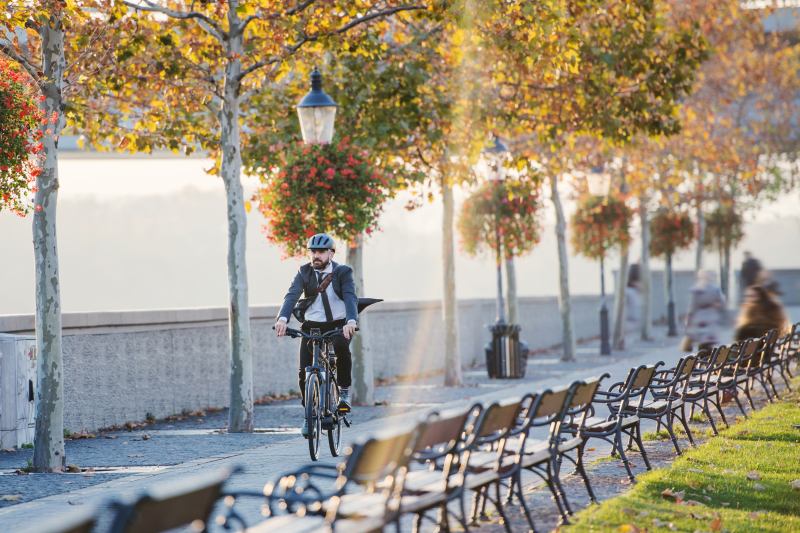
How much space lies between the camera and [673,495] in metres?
9.35

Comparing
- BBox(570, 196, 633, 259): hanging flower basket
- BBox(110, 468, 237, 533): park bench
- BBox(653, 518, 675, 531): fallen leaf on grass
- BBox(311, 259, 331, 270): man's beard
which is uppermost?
BBox(570, 196, 633, 259): hanging flower basket

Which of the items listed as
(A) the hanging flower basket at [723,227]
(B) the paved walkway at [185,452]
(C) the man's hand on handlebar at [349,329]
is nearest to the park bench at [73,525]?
(B) the paved walkway at [185,452]

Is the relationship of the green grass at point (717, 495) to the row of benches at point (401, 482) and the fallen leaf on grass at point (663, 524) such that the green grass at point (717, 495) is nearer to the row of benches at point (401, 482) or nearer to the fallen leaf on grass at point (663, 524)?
the fallen leaf on grass at point (663, 524)

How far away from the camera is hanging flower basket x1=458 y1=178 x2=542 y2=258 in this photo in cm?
2889

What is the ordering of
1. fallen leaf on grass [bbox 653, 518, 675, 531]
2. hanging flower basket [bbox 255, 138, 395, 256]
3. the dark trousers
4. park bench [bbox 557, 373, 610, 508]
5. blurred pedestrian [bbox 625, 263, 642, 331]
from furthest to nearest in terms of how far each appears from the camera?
blurred pedestrian [bbox 625, 263, 642, 331], hanging flower basket [bbox 255, 138, 395, 256], the dark trousers, park bench [bbox 557, 373, 610, 508], fallen leaf on grass [bbox 653, 518, 675, 531]

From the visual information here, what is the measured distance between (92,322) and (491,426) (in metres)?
9.33

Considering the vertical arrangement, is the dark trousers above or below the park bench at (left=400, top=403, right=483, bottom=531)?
above

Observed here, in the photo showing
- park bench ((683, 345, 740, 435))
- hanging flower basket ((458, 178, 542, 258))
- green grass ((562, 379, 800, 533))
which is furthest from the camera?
hanging flower basket ((458, 178, 542, 258))

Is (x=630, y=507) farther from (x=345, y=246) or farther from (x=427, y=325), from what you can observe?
(x=427, y=325)

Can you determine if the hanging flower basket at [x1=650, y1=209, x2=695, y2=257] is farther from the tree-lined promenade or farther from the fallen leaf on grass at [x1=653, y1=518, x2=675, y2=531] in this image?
the fallen leaf on grass at [x1=653, y1=518, x2=675, y2=531]

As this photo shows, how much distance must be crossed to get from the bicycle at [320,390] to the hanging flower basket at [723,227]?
40468mm

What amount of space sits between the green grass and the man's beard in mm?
3447

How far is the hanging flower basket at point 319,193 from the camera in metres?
17.5

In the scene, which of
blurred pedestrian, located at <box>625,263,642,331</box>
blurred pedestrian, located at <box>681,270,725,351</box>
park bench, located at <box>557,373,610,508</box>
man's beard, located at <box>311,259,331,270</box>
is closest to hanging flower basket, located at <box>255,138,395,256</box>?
blurred pedestrian, located at <box>681,270,725,351</box>
